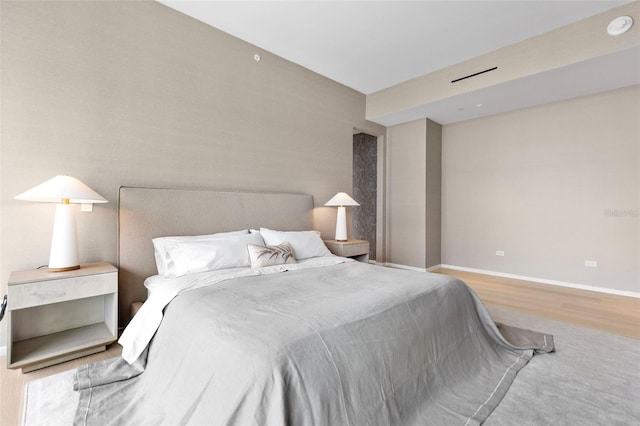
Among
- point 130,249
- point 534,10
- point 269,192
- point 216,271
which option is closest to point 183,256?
point 216,271

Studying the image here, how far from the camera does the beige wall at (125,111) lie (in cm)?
225

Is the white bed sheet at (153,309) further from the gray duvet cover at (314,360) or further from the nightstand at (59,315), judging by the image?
the nightstand at (59,315)

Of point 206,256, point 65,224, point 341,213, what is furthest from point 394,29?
point 65,224

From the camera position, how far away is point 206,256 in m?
2.52

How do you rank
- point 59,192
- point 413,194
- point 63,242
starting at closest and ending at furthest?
point 59,192, point 63,242, point 413,194

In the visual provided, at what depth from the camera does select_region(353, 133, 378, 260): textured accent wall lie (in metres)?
5.98

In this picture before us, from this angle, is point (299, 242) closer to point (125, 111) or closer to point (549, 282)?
point (125, 111)

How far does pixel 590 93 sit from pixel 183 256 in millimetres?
5478

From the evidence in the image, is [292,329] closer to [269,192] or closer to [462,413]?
[462,413]

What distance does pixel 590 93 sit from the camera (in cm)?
406

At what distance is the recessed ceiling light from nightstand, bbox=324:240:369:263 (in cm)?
345

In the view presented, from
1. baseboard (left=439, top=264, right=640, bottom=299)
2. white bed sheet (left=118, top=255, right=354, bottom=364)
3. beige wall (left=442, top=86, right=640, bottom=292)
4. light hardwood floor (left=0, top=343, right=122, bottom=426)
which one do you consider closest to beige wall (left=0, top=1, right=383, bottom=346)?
light hardwood floor (left=0, top=343, right=122, bottom=426)

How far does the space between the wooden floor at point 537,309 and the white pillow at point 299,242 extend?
1547 millimetres

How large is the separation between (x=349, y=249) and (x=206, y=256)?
81.1 inches
